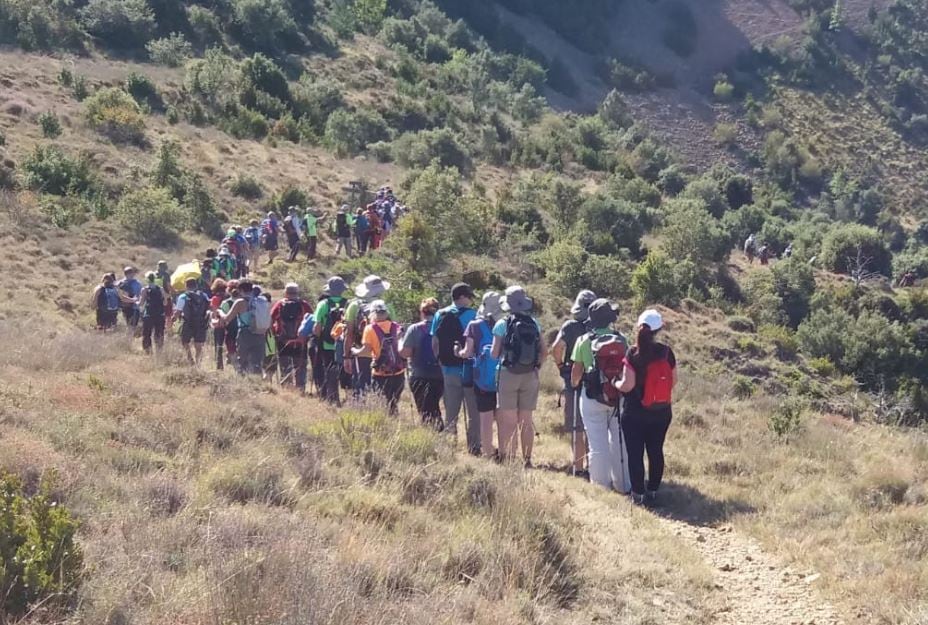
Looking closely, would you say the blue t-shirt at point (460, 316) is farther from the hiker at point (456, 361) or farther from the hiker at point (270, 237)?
the hiker at point (270, 237)

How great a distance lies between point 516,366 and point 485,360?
14.7 inches

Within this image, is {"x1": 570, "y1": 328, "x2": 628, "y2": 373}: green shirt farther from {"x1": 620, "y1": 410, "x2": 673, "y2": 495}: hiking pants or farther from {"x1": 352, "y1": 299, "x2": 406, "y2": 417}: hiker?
{"x1": 352, "y1": 299, "x2": 406, "y2": 417}: hiker

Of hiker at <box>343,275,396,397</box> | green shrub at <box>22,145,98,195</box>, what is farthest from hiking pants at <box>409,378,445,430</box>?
green shrub at <box>22,145,98,195</box>

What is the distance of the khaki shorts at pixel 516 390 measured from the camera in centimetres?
796

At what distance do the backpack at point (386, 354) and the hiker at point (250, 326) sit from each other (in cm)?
268

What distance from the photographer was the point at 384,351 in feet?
28.3

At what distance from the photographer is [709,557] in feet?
21.1

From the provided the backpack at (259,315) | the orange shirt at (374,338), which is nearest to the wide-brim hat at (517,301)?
the orange shirt at (374,338)

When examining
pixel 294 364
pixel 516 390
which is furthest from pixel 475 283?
pixel 516 390

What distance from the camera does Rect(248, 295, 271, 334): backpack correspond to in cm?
1081

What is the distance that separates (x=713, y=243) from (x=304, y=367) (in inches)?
905

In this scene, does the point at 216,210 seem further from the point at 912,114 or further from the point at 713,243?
the point at 912,114

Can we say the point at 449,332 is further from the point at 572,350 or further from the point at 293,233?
the point at 293,233

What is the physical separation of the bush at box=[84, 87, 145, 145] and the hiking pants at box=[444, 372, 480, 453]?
2268 cm
